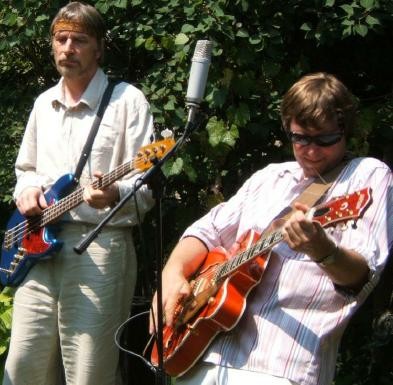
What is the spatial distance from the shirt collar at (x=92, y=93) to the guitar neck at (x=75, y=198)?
354 mm

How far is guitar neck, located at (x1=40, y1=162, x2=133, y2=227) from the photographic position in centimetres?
327

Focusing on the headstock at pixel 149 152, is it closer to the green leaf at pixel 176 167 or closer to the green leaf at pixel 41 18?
the green leaf at pixel 176 167

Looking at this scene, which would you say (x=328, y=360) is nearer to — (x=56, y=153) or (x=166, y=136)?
(x=166, y=136)

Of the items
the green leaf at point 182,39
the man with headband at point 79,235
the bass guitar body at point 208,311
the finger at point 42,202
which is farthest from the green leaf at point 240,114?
the bass guitar body at point 208,311

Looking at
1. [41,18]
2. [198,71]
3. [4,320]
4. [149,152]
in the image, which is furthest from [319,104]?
[4,320]

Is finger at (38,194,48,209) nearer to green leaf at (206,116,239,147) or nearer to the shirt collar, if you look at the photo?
the shirt collar

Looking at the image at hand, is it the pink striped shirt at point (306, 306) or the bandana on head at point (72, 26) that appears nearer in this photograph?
the pink striped shirt at point (306, 306)

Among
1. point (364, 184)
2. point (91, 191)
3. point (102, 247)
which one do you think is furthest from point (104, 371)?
point (364, 184)

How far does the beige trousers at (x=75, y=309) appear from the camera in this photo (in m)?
3.43

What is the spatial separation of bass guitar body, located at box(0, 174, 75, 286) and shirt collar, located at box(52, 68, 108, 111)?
0.30 metres

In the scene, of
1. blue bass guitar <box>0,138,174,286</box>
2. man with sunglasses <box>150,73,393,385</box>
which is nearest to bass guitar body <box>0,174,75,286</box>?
blue bass guitar <box>0,138,174,286</box>

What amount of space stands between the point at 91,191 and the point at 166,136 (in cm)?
40

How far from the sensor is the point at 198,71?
266 cm

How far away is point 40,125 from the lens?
3605 millimetres
